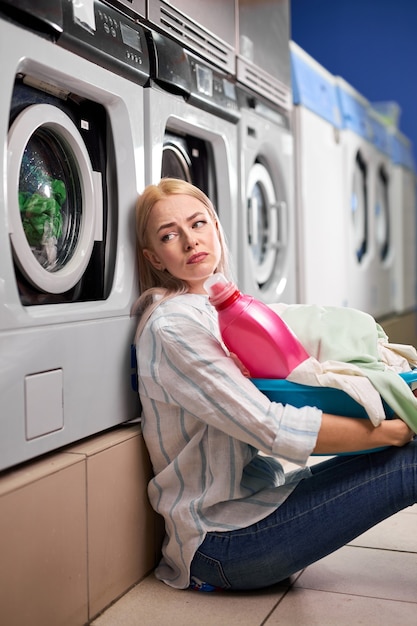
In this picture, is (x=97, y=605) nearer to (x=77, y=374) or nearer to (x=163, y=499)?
(x=163, y=499)

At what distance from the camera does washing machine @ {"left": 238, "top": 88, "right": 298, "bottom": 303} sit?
7.46 ft

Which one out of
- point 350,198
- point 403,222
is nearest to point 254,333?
point 350,198

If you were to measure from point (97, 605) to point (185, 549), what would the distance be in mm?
199

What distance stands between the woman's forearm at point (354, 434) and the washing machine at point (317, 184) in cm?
148

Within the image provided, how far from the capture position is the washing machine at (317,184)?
115 inches

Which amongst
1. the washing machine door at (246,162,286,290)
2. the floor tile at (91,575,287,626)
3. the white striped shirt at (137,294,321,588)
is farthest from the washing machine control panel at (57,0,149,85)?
the floor tile at (91,575,287,626)

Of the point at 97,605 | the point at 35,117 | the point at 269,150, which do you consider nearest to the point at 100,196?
the point at 35,117

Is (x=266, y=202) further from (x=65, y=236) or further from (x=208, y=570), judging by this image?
(x=208, y=570)

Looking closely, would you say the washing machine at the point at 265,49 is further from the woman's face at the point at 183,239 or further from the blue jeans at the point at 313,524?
the blue jeans at the point at 313,524

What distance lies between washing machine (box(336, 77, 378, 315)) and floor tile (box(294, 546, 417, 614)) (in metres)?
1.81

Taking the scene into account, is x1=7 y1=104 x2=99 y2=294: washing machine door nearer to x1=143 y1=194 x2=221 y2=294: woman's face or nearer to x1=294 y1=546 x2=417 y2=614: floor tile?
x1=143 y1=194 x2=221 y2=294: woman's face

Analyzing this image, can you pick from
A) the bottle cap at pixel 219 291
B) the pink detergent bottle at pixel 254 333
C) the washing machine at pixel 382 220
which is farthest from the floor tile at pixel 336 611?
the washing machine at pixel 382 220

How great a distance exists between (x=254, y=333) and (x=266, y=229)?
120cm

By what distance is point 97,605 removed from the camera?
1440 millimetres
